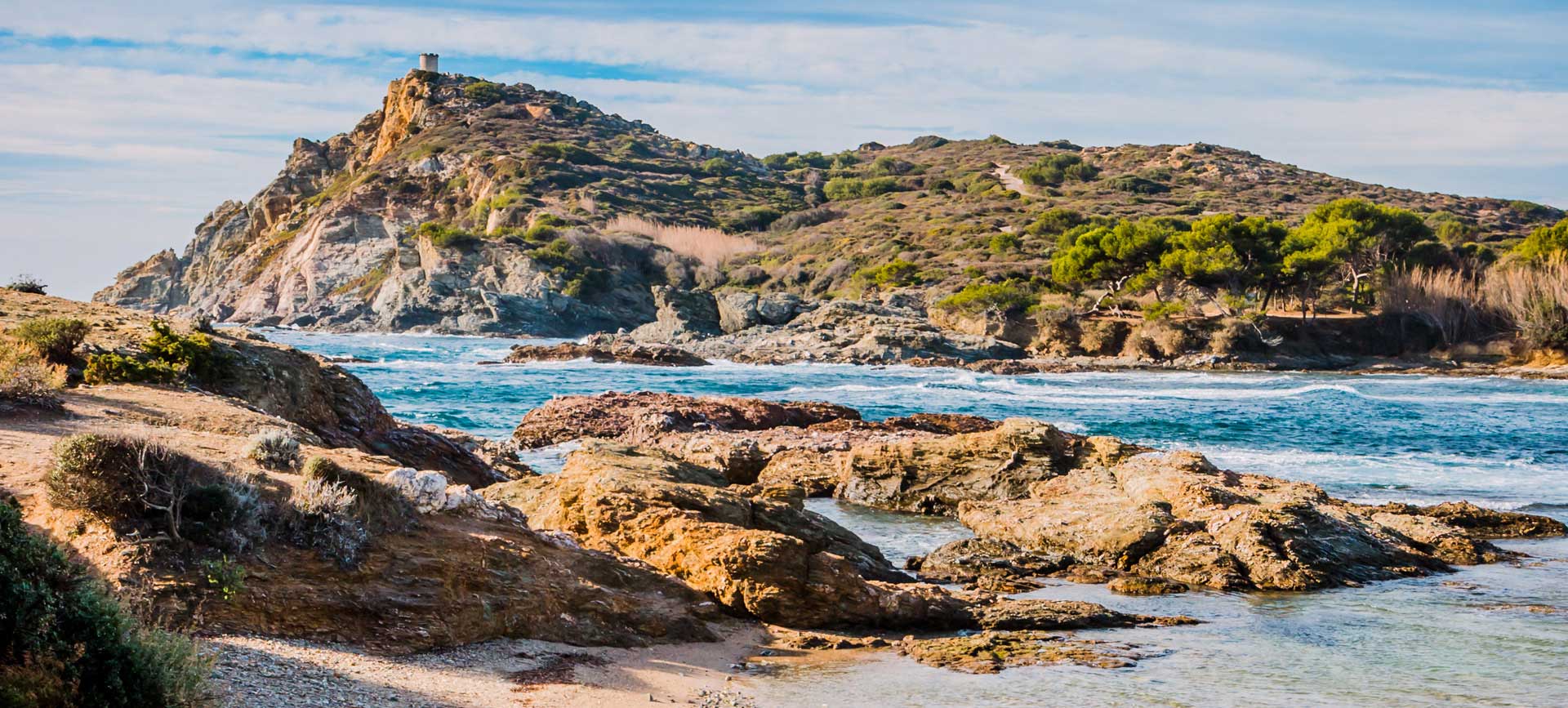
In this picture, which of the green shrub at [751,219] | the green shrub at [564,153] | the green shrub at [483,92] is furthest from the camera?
the green shrub at [483,92]

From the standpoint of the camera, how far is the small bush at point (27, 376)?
8914 mm

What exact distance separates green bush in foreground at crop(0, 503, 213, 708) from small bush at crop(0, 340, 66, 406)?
16.0 feet

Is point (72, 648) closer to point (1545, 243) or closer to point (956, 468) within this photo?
point (956, 468)

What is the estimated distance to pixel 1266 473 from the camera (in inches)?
769

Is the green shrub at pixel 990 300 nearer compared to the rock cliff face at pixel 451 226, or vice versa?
the green shrub at pixel 990 300

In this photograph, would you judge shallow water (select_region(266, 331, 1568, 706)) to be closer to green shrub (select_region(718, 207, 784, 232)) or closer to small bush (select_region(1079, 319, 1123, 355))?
small bush (select_region(1079, 319, 1123, 355))

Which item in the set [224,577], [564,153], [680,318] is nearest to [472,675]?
[224,577]

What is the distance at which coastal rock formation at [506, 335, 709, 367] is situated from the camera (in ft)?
161

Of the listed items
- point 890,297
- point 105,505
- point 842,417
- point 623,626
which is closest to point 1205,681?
point 623,626

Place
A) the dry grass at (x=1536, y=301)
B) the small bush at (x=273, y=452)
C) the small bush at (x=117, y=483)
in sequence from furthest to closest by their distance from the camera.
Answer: the dry grass at (x=1536, y=301)
the small bush at (x=273, y=452)
the small bush at (x=117, y=483)

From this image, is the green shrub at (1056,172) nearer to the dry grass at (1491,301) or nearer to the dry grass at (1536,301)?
the dry grass at (1491,301)

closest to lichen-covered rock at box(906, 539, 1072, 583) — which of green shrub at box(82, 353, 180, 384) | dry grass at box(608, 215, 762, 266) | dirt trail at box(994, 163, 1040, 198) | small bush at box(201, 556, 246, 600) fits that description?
small bush at box(201, 556, 246, 600)

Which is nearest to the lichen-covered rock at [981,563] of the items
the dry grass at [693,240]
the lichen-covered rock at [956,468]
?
the lichen-covered rock at [956,468]

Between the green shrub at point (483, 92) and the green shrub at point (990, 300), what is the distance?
81.5 meters
